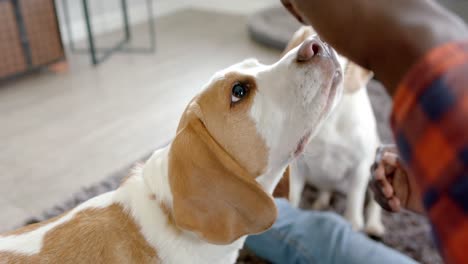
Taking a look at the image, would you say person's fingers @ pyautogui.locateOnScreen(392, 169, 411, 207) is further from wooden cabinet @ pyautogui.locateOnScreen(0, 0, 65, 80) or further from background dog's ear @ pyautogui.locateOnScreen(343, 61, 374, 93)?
wooden cabinet @ pyautogui.locateOnScreen(0, 0, 65, 80)

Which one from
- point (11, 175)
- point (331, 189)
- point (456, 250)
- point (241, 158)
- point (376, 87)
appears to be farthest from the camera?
point (376, 87)

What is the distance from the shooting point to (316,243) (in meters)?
1.38

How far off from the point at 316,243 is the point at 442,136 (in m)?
1.08

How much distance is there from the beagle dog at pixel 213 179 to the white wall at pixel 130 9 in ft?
9.98

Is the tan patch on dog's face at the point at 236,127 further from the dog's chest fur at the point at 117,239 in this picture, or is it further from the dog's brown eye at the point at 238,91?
the dog's chest fur at the point at 117,239

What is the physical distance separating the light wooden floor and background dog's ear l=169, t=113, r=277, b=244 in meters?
1.17

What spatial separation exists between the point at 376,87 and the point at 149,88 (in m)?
1.40

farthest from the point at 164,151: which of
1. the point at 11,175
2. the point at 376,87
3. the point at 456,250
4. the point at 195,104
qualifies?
the point at 376,87

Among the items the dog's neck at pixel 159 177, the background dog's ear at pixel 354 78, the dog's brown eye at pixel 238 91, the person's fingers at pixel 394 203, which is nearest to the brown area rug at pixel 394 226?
the person's fingers at pixel 394 203

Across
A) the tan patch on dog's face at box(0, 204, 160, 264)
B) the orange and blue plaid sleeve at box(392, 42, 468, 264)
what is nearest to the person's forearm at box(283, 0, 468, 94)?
the orange and blue plaid sleeve at box(392, 42, 468, 264)

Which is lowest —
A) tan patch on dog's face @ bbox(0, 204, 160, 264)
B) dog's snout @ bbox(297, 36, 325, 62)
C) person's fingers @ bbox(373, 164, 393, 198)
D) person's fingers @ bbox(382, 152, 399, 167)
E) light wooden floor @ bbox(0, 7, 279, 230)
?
light wooden floor @ bbox(0, 7, 279, 230)

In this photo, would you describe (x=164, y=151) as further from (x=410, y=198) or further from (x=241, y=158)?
(x=410, y=198)

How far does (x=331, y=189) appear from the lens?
178 centimetres

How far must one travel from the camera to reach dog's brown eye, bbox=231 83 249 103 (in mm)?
932
